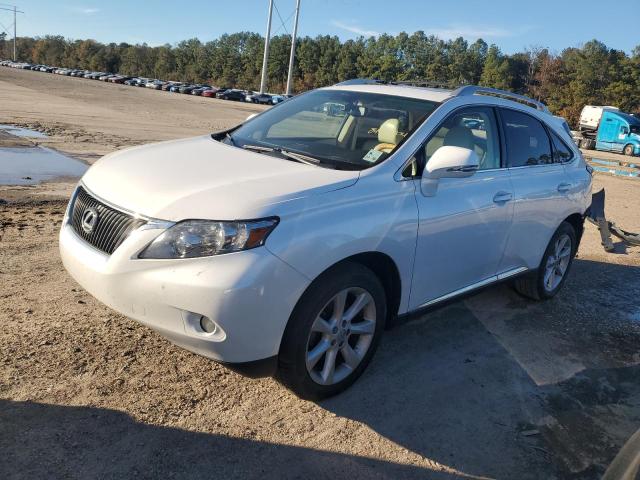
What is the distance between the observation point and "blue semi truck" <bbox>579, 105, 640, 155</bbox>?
3209 centimetres

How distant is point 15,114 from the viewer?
17906 millimetres

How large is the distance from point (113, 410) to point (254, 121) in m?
2.47

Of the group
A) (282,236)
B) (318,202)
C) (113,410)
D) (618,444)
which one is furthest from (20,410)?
(618,444)

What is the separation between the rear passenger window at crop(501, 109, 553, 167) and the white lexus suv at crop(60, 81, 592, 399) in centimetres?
2

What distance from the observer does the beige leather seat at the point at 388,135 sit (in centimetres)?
352

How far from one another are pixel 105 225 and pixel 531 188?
3270 millimetres

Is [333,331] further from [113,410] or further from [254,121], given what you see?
[254,121]

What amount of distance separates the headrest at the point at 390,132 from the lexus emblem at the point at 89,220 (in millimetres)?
1839

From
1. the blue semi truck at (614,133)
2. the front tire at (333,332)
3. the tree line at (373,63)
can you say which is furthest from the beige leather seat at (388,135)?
the tree line at (373,63)

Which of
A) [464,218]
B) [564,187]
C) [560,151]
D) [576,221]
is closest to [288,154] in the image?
[464,218]

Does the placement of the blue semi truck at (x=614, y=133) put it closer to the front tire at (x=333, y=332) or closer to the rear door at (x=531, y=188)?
the rear door at (x=531, y=188)

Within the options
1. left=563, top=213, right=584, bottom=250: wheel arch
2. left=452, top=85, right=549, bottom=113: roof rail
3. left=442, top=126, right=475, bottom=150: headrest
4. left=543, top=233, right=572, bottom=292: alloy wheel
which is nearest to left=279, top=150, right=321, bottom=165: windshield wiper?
left=442, top=126, right=475, bottom=150: headrest

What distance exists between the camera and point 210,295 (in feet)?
8.27

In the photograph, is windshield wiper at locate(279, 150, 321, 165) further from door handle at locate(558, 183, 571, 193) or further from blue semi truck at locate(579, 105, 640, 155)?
blue semi truck at locate(579, 105, 640, 155)
